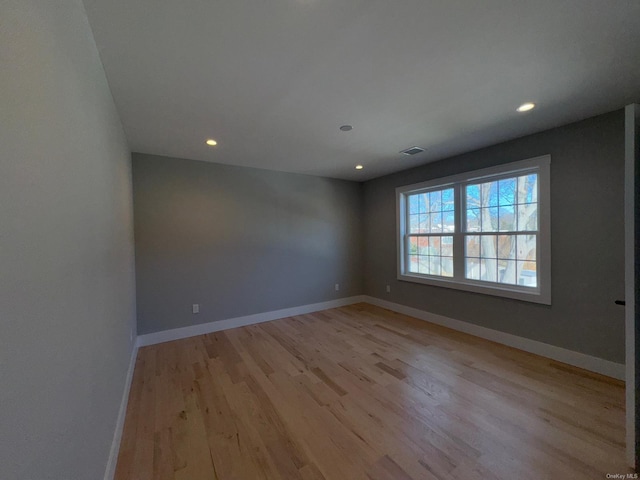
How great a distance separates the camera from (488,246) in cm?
324

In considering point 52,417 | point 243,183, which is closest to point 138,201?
point 243,183

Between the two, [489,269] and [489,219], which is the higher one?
[489,219]

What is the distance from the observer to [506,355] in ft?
8.95

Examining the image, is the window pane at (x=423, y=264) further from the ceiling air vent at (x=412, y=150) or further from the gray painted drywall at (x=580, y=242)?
the ceiling air vent at (x=412, y=150)

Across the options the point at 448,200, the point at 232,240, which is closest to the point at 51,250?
the point at 232,240

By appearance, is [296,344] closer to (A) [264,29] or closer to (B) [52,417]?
(B) [52,417]

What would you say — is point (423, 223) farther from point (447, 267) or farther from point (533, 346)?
point (533, 346)

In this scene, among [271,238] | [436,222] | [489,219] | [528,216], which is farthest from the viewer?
[271,238]

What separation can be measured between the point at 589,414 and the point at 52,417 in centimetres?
308

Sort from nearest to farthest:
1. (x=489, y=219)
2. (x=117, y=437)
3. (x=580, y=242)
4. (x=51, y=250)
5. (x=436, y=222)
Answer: (x=51, y=250), (x=117, y=437), (x=580, y=242), (x=489, y=219), (x=436, y=222)

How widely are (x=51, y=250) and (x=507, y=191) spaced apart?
12.9ft

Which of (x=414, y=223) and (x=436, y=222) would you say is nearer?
(x=436, y=222)

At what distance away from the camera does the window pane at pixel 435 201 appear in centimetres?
383

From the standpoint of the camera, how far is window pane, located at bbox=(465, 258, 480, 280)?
336cm
